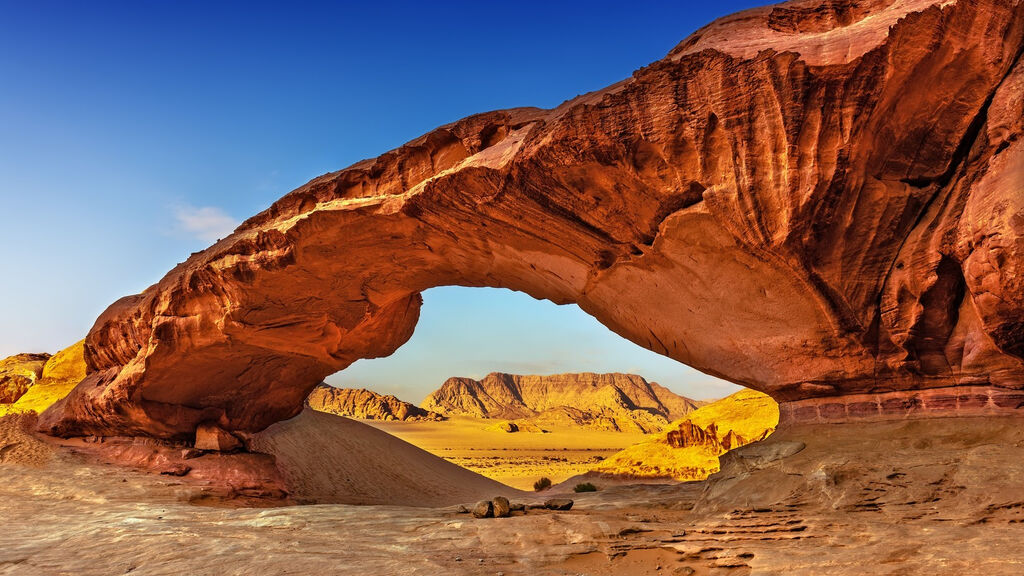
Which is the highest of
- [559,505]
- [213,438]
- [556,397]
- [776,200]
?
[776,200]

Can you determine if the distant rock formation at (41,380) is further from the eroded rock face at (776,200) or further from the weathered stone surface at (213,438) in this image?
the eroded rock face at (776,200)

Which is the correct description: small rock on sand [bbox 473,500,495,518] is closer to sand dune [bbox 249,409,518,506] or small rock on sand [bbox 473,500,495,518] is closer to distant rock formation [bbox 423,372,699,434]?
sand dune [bbox 249,409,518,506]

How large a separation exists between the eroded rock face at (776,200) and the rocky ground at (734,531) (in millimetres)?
890

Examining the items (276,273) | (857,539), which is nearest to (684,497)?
(857,539)

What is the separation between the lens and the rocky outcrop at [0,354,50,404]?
17.6 metres

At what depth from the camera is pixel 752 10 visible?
21.3 feet

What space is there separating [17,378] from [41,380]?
1.38 metres

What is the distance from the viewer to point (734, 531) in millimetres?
5445

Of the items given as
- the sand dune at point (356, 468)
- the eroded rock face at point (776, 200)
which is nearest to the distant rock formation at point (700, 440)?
the sand dune at point (356, 468)

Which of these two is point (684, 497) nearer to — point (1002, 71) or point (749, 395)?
point (1002, 71)

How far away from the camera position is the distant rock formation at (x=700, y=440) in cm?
1823

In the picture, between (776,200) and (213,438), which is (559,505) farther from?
(213,438)

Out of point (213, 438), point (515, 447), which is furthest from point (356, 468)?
point (515, 447)

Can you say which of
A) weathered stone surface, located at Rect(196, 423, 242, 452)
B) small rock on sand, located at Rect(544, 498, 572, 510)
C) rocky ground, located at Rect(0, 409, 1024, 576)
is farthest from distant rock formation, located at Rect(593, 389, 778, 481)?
weathered stone surface, located at Rect(196, 423, 242, 452)
